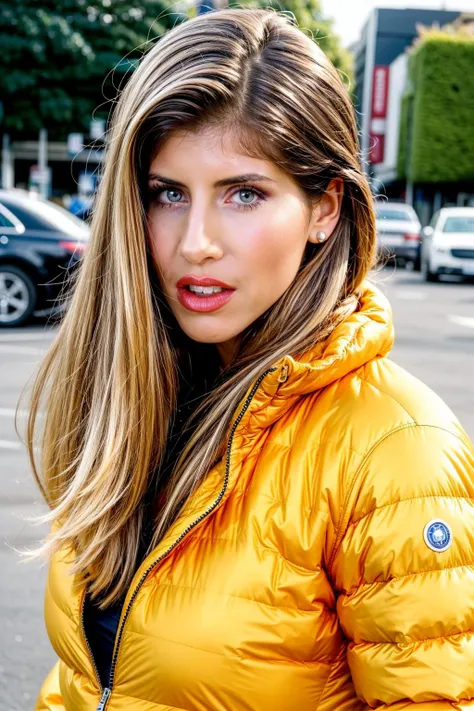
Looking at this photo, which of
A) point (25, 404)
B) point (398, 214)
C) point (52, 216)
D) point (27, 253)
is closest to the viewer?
point (25, 404)

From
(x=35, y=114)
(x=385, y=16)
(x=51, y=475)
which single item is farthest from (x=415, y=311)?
(x=385, y=16)

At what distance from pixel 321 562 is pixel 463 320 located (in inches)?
496

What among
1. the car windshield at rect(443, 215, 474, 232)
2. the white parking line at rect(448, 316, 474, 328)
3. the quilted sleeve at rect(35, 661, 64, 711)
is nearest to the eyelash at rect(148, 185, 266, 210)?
the quilted sleeve at rect(35, 661, 64, 711)

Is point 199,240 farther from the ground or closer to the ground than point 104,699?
farther from the ground

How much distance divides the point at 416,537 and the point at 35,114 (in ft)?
108

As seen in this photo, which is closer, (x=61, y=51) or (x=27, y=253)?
(x=27, y=253)

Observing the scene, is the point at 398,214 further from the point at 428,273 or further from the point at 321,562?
the point at 321,562

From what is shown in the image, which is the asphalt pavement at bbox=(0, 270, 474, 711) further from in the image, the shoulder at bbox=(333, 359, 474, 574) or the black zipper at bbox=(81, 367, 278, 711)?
the shoulder at bbox=(333, 359, 474, 574)

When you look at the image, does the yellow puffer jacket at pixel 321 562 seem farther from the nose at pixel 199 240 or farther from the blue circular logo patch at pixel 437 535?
the nose at pixel 199 240

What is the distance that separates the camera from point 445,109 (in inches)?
1510

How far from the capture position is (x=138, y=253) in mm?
1769

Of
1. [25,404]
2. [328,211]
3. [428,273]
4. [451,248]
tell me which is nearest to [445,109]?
[428,273]

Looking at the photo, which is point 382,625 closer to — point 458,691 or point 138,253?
point 458,691

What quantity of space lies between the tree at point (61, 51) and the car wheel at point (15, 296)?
2069 centimetres
